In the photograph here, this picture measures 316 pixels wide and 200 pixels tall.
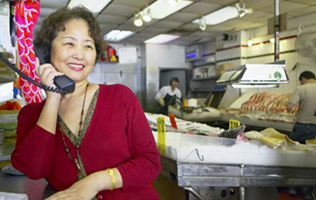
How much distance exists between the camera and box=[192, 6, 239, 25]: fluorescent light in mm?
5806

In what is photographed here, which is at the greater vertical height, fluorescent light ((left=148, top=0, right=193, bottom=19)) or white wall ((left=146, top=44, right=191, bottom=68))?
fluorescent light ((left=148, top=0, right=193, bottom=19))

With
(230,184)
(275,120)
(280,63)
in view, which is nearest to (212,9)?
(275,120)

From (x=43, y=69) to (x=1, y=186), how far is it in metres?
0.72

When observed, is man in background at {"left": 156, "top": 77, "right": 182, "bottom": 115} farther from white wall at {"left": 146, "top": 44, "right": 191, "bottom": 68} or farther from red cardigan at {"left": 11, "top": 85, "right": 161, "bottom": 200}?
red cardigan at {"left": 11, "top": 85, "right": 161, "bottom": 200}

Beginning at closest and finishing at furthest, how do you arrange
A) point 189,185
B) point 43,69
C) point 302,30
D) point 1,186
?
point 43,69, point 1,186, point 189,185, point 302,30

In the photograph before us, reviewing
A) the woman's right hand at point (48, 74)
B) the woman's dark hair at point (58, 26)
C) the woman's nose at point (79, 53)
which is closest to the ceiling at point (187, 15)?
the woman's dark hair at point (58, 26)

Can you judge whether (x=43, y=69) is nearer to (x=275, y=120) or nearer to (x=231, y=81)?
(x=231, y=81)

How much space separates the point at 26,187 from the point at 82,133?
1.66ft

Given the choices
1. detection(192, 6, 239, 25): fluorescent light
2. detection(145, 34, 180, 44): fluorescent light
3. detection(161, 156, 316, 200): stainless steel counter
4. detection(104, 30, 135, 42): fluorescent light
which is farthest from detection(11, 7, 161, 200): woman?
detection(145, 34, 180, 44): fluorescent light

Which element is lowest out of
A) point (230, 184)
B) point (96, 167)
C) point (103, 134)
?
point (230, 184)

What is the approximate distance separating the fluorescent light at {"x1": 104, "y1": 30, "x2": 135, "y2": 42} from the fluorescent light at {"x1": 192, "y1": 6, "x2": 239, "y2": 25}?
2.34m

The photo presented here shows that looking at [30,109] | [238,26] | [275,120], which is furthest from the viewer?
[238,26]

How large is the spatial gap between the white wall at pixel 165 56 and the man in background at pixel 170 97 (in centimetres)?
160

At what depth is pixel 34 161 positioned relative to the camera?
1126mm
